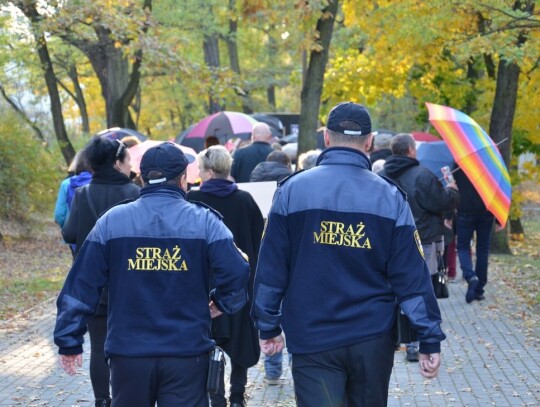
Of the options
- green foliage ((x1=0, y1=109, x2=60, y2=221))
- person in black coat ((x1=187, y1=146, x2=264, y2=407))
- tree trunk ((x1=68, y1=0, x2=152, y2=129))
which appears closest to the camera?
person in black coat ((x1=187, y1=146, x2=264, y2=407))

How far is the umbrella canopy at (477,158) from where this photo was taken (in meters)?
10.6

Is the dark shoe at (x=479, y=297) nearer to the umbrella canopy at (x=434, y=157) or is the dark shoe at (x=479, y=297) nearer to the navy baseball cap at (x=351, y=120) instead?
the umbrella canopy at (x=434, y=157)

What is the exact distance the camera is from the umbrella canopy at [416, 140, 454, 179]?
15740mm

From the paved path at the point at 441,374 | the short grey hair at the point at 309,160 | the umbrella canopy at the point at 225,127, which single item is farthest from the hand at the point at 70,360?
the umbrella canopy at the point at 225,127

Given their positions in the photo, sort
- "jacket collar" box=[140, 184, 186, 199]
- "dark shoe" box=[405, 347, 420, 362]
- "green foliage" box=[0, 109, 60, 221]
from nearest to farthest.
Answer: "jacket collar" box=[140, 184, 186, 199]
"dark shoe" box=[405, 347, 420, 362]
"green foliage" box=[0, 109, 60, 221]

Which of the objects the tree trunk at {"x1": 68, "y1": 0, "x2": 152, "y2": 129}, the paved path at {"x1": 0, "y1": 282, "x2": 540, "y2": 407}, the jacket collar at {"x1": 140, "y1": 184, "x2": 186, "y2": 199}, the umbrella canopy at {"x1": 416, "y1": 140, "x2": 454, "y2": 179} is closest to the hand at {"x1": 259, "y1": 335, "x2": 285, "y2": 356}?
the jacket collar at {"x1": 140, "y1": 184, "x2": 186, "y2": 199}

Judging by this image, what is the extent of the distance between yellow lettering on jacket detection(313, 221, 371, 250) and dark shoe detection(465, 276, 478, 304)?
8645 millimetres

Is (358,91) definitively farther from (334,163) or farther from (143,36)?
(334,163)

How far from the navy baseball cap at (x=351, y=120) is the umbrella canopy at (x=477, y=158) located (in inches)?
220

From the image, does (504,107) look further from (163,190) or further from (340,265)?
(340,265)

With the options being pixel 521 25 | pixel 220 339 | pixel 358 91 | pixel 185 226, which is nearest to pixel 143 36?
pixel 358 91

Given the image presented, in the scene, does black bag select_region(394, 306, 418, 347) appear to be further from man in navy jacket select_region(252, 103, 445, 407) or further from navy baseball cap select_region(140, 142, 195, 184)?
navy baseball cap select_region(140, 142, 195, 184)

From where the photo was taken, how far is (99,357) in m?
6.64

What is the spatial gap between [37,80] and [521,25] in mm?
24083
